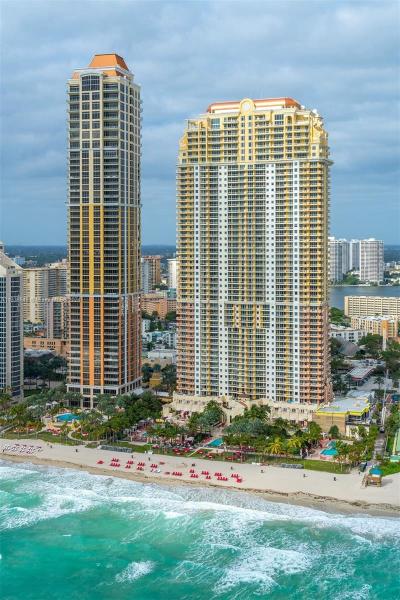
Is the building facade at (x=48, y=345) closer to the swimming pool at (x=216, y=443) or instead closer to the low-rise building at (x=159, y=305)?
the low-rise building at (x=159, y=305)

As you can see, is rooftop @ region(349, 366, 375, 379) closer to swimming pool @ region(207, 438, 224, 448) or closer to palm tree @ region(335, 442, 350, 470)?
swimming pool @ region(207, 438, 224, 448)

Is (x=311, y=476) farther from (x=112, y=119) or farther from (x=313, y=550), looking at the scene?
(x=112, y=119)

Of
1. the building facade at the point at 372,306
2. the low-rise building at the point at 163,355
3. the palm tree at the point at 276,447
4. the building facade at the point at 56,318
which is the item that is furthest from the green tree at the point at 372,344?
the palm tree at the point at 276,447

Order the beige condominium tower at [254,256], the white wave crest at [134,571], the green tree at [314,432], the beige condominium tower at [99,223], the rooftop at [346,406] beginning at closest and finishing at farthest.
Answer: the white wave crest at [134,571]
the green tree at [314,432]
the rooftop at [346,406]
the beige condominium tower at [254,256]
the beige condominium tower at [99,223]

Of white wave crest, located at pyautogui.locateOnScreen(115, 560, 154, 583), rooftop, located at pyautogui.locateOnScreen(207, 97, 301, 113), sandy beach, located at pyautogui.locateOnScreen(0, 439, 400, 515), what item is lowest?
white wave crest, located at pyautogui.locateOnScreen(115, 560, 154, 583)

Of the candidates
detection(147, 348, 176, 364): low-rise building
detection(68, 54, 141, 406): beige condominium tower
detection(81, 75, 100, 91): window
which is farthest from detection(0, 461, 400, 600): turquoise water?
detection(147, 348, 176, 364): low-rise building

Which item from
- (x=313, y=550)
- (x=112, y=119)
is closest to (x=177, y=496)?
(x=313, y=550)
